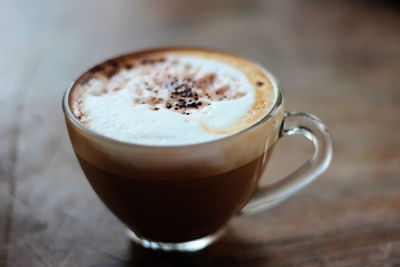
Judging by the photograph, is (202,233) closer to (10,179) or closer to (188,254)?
(188,254)

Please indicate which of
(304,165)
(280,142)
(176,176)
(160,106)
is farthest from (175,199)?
(280,142)

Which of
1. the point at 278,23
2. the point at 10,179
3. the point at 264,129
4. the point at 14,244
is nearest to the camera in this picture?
the point at 264,129

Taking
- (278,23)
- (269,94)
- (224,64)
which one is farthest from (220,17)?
(269,94)

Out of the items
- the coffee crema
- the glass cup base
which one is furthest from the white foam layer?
the glass cup base

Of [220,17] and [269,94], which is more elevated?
[269,94]

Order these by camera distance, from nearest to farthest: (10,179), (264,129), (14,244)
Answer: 1. (264,129)
2. (14,244)
3. (10,179)

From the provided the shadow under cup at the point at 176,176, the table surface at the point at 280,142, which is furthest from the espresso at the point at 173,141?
the table surface at the point at 280,142

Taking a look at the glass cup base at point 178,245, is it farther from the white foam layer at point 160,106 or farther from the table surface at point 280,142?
the white foam layer at point 160,106
